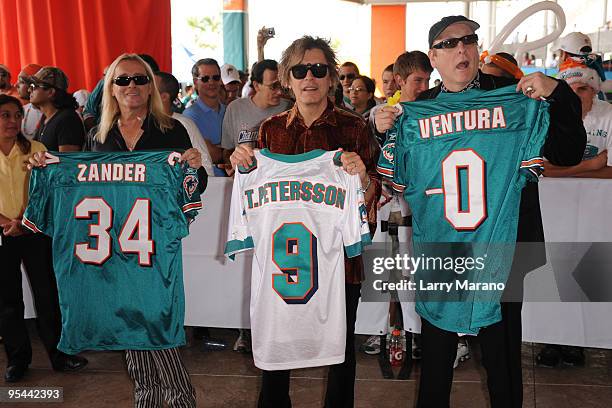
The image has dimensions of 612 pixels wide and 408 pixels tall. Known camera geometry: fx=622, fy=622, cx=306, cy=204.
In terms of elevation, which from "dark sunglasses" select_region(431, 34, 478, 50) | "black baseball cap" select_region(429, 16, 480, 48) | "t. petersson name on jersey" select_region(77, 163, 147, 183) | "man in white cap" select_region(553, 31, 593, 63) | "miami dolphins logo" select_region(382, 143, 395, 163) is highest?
"man in white cap" select_region(553, 31, 593, 63)

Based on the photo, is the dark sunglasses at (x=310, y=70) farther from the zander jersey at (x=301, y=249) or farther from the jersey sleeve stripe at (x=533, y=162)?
the jersey sleeve stripe at (x=533, y=162)

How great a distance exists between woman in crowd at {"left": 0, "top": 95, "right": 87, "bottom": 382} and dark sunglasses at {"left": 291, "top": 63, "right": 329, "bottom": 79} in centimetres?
230

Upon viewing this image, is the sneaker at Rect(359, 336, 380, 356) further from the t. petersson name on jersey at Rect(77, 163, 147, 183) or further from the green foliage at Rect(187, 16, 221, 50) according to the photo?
the green foliage at Rect(187, 16, 221, 50)

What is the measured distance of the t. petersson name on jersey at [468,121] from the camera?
108 inches

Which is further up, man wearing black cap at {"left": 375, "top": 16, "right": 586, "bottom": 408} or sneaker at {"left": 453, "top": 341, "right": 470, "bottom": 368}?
man wearing black cap at {"left": 375, "top": 16, "right": 586, "bottom": 408}

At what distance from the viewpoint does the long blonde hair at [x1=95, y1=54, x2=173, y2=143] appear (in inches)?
132

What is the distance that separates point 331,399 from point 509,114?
1.60m

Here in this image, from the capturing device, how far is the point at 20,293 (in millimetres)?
4418

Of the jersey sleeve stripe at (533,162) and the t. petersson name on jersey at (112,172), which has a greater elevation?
the jersey sleeve stripe at (533,162)

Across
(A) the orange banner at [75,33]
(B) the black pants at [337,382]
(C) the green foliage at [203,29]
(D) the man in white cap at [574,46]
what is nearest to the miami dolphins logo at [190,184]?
(B) the black pants at [337,382]

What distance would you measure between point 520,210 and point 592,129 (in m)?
2.21

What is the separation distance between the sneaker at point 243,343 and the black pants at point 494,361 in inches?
88.3

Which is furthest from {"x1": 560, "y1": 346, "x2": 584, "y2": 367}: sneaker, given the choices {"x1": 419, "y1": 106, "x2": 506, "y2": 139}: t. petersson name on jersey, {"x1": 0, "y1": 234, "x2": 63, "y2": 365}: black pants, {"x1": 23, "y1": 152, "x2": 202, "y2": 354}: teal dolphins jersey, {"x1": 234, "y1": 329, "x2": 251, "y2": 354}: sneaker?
{"x1": 0, "y1": 234, "x2": 63, "y2": 365}: black pants

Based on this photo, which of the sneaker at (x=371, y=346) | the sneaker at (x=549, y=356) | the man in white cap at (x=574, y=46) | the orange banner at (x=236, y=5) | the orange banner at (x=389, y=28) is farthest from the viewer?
the orange banner at (x=389, y=28)
